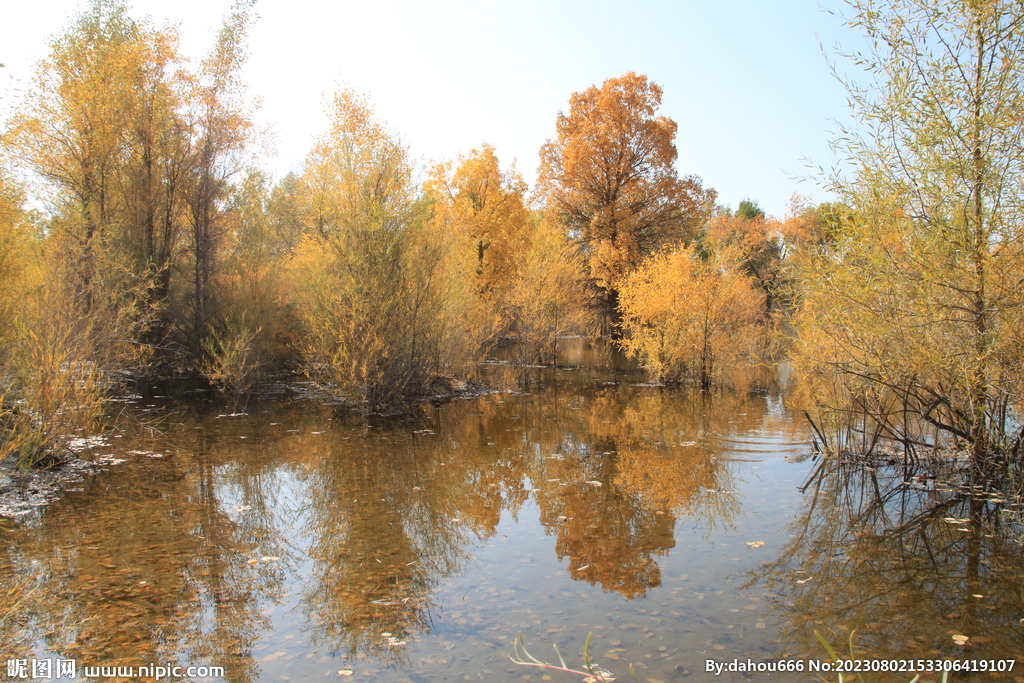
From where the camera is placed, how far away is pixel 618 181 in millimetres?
28828

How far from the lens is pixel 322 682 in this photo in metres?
3.79

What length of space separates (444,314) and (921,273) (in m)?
9.78

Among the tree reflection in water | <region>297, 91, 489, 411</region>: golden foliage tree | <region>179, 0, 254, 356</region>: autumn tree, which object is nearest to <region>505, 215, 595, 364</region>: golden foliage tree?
<region>297, 91, 489, 411</region>: golden foliage tree

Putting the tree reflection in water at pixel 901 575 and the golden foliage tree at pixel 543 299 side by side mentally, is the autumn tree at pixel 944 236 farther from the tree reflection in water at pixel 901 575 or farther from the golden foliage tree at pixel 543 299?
the golden foliage tree at pixel 543 299

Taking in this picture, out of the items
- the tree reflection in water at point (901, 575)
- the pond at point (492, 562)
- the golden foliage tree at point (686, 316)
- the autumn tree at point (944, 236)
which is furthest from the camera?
the golden foliage tree at point (686, 316)

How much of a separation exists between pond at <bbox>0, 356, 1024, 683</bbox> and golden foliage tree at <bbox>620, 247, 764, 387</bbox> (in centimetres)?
743

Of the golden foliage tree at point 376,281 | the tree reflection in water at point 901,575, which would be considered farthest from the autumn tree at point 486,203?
the tree reflection in water at point 901,575

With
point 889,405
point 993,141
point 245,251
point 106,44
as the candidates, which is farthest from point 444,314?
point 106,44

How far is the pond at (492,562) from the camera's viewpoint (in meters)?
4.17

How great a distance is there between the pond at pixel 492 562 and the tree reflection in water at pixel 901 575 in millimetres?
25

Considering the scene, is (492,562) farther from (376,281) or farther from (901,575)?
(376,281)

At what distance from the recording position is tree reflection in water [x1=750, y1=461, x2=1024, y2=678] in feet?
14.3

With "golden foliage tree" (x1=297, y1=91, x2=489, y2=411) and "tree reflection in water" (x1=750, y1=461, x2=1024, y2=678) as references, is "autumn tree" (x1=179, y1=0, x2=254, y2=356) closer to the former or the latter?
"golden foliage tree" (x1=297, y1=91, x2=489, y2=411)

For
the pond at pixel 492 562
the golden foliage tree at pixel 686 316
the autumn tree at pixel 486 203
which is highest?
→ the autumn tree at pixel 486 203
